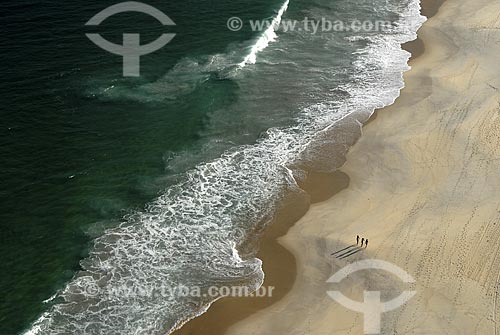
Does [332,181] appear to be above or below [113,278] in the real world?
above

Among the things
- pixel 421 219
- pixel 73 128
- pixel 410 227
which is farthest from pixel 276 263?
pixel 73 128

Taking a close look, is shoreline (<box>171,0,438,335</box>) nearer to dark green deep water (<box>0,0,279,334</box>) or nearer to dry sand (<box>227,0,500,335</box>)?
dry sand (<box>227,0,500,335</box>)

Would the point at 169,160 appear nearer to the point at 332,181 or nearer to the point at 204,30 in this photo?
the point at 332,181

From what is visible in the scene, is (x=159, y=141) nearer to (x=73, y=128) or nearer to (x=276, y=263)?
(x=73, y=128)

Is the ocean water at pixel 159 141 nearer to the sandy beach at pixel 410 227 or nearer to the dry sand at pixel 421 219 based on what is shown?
the sandy beach at pixel 410 227

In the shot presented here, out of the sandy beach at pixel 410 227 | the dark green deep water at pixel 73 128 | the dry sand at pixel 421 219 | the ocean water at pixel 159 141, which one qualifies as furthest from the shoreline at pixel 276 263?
the dark green deep water at pixel 73 128

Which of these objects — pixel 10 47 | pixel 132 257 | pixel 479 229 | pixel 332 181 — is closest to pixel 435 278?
pixel 479 229
